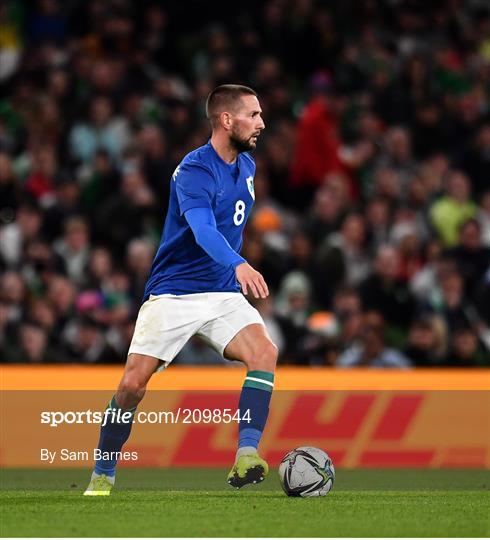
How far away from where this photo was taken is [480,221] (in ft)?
49.7

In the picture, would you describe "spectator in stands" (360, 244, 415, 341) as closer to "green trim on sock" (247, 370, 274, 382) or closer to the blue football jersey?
the blue football jersey

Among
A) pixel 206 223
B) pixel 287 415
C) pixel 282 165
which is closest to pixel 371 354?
pixel 287 415

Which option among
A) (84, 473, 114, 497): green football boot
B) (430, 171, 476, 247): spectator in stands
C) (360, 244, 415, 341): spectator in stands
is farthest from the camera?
(430, 171, 476, 247): spectator in stands

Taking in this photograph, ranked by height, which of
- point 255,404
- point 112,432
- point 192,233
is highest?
point 192,233

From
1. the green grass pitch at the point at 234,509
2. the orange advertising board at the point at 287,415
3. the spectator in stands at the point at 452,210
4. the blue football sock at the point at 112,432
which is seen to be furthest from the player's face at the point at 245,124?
the spectator in stands at the point at 452,210

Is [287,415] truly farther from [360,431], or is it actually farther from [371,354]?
[371,354]

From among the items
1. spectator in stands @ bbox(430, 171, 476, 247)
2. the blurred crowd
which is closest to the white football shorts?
the blurred crowd

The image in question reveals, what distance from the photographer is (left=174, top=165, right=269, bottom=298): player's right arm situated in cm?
766

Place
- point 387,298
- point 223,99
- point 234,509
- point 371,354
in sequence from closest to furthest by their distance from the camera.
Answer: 1. point 234,509
2. point 223,99
3. point 371,354
4. point 387,298

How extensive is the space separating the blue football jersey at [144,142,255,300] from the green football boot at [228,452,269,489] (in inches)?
40.6

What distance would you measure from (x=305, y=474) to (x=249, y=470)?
0.46 metres

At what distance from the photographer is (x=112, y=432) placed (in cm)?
838

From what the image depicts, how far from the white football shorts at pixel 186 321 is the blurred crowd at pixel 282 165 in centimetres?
427

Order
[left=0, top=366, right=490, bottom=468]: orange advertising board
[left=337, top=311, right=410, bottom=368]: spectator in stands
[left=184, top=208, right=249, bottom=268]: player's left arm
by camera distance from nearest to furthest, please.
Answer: [left=184, top=208, right=249, bottom=268]: player's left arm < [left=0, top=366, right=490, bottom=468]: orange advertising board < [left=337, top=311, right=410, bottom=368]: spectator in stands
